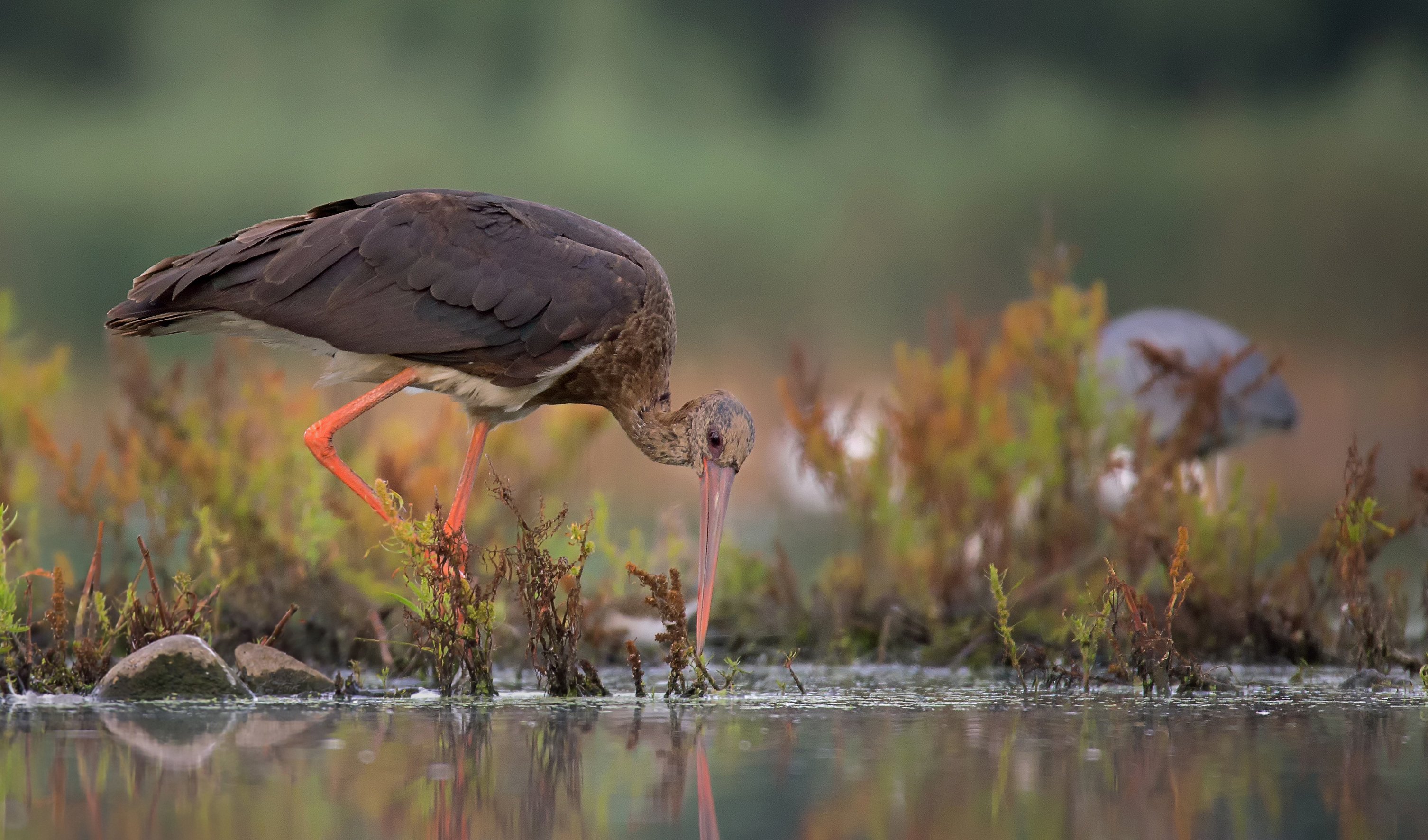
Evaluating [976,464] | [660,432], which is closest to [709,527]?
[660,432]

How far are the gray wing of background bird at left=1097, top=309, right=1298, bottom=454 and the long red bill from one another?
4.27 metres

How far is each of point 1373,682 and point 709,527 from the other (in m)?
2.37

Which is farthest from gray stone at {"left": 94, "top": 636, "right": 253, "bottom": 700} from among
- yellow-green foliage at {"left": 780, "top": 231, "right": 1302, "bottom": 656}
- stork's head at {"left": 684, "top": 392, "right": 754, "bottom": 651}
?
yellow-green foliage at {"left": 780, "top": 231, "right": 1302, "bottom": 656}

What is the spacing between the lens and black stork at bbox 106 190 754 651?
647cm

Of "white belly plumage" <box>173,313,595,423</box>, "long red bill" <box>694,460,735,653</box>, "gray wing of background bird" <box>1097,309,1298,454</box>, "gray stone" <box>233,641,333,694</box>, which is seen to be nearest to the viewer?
"gray stone" <box>233,641,333,694</box>

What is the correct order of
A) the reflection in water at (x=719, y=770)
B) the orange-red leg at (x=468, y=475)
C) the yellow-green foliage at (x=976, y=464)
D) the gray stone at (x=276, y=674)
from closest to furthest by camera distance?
1. the reflection in water at (x=719, y=770)
2. the gray stone at (x=276, y=674)
3. the orange-red leg at (x=468, y=475)
4. the yellow-green foliage at (x=976, y=464)

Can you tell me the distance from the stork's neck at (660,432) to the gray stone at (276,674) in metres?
1.68

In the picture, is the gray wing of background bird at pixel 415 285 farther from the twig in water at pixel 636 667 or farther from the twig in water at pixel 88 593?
the twig in water at pixel 636 667

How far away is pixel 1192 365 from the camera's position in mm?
10508

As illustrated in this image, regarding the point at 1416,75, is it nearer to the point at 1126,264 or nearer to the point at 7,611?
the point at 1126,264

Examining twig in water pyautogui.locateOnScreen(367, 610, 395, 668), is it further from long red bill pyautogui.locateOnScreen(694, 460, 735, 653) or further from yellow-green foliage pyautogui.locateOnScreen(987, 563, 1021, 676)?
yellow-green foliage pyautogui.locateOnScreen(987, 563, 1021, 676)

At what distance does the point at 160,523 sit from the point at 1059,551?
4.07 metres

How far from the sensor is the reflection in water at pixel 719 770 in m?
3.62

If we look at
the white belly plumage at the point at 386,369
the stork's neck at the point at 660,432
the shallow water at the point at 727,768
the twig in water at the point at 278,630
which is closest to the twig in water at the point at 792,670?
the shallow water at the point at 727,768
